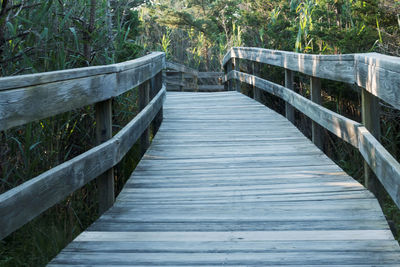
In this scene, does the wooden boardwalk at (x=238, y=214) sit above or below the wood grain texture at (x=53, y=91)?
below

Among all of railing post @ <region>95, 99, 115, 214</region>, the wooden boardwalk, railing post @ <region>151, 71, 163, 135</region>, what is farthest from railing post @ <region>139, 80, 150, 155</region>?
railing post @ <region>95, 99, 115, 214</region>

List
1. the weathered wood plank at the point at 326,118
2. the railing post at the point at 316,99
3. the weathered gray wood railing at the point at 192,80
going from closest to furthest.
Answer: the weathered wood plank at the point at 326,118 → the railing post at the point at 316,99 → the weathered gray wood railing at the point at 192,80

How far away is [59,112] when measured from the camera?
7.51 feet

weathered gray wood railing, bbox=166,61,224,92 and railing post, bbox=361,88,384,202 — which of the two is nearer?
railing post, bbox=361,88,384,202

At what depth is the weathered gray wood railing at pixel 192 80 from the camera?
13.4 metres

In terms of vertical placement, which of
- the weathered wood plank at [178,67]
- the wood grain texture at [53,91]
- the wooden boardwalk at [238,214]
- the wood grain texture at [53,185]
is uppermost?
the wood grain texture at [53,91]

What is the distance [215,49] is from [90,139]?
1303 cm

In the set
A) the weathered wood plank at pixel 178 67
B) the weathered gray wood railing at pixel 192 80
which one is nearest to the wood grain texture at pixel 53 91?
the weathered wood plank at pixel 178 67

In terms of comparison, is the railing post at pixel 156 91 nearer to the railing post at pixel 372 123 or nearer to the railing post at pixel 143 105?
the railing post at pixel 143 105

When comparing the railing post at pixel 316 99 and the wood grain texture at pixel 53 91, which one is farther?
the railing post at pixel 316 99

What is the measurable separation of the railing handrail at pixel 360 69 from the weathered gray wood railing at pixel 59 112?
145 cm

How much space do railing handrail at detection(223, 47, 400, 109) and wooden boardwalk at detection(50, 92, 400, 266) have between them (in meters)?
0.65

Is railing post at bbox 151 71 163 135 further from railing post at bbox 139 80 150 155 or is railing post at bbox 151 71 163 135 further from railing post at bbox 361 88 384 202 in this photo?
railing post at bbox 361 88 384 202

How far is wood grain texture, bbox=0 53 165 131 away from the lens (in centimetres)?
182
